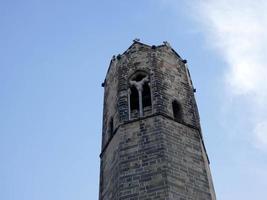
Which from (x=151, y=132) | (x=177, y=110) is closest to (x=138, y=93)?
(x=177, y=110)

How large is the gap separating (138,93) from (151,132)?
2400 millimetres

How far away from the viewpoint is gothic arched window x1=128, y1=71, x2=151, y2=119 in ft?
52.0

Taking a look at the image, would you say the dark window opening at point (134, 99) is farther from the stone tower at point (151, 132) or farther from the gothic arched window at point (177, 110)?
the gothic arched window at point (177, 110)

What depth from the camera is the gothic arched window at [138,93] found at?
624 inches

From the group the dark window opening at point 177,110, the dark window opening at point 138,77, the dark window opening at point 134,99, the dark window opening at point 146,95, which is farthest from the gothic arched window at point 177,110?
the dark window opening at point 138,77

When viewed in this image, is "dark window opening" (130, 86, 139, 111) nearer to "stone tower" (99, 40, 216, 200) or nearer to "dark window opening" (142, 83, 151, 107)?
"stone tower" (99, 40, 216, 200)

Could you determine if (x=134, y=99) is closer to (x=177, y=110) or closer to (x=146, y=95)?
(x=146, y=95)

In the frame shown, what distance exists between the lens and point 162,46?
715 inches

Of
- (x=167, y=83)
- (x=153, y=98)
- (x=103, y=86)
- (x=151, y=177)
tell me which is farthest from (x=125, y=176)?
(x=103, y=86)

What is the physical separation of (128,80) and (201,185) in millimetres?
5202

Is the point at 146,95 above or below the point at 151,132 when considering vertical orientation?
above

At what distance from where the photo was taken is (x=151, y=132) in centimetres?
1429

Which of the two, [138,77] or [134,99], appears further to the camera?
[138,77]

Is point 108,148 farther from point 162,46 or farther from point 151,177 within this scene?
point 162,46
